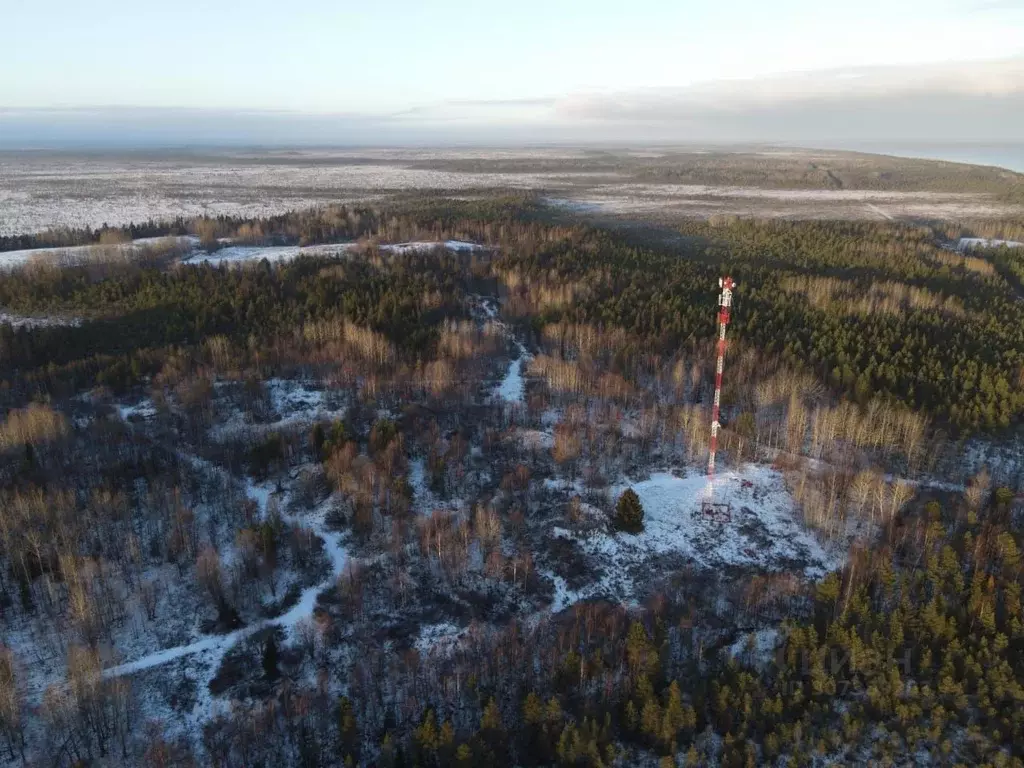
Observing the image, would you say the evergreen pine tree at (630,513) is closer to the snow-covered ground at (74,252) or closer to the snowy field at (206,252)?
the snowy field at (206,252)

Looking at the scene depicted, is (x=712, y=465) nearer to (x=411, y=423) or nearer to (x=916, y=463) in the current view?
(x=916, y=463)

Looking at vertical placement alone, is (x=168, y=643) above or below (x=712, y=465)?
below

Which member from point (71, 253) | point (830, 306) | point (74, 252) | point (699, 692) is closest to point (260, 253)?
point (74, 252)

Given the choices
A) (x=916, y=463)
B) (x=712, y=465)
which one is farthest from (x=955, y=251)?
(x=712, y=465)

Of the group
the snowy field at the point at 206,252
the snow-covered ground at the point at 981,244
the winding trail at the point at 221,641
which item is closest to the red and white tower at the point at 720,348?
the winding trail at the point at 221,641

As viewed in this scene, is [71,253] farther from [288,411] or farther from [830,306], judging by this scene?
[830,306]

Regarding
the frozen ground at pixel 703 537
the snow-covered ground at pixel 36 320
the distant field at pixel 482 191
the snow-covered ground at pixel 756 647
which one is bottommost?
the snow-covered ground at pixel 756 647
